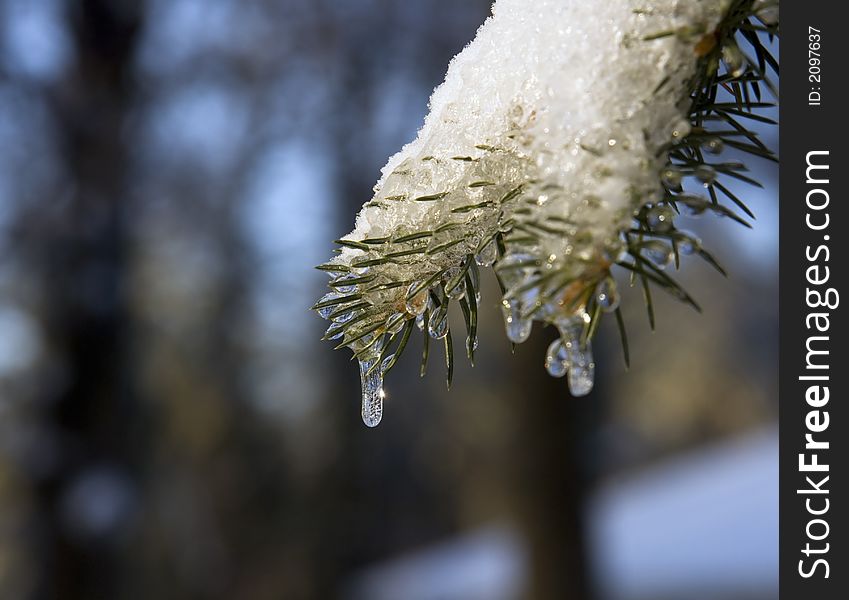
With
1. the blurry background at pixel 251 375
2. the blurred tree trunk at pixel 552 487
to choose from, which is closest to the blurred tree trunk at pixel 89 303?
the blurry background at pixel 251 375

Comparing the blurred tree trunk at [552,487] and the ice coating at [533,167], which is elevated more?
the ice coating at [533,167]

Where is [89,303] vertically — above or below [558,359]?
above

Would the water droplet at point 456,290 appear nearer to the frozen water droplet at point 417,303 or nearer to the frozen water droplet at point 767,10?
the frozen water droplet at point 417,303

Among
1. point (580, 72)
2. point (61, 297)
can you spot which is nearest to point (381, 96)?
point (61, 297)

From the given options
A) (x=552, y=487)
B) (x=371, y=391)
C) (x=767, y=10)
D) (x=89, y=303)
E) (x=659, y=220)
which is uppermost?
(x=89, y=303)

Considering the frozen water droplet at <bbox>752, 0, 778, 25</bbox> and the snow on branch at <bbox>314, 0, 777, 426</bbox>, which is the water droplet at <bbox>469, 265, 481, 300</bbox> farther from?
the frozen water droplet at <bbox>752, 0, 778, 25</bbox>

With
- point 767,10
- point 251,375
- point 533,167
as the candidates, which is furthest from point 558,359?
point 251,375

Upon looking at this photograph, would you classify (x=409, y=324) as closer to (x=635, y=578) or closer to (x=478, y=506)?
(x=635, y=578)

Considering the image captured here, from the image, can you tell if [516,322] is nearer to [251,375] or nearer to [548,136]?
[548,136]
